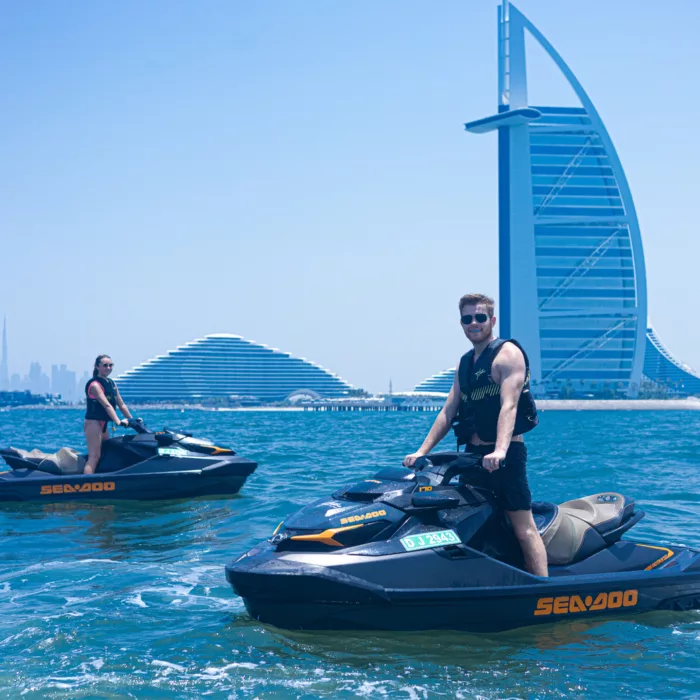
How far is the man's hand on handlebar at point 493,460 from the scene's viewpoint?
5.05 meters

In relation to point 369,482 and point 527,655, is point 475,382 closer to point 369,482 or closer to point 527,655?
point 369,482

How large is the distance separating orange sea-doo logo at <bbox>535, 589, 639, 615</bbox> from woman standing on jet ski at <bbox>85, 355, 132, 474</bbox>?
6714 mm

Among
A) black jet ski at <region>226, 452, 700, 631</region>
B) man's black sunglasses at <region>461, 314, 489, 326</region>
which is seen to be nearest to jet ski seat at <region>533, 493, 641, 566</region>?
black jet ski at <region>226, 452, 700, 631</region>

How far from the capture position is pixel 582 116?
5049 inches

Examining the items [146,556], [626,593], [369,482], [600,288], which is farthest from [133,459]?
[600,288]

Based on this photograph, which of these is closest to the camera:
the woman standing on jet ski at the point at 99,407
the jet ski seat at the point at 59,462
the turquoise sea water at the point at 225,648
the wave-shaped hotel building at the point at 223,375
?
→ the turquoise sea water at the point at 225,648

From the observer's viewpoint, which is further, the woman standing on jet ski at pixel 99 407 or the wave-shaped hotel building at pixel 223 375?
the wave-shaped hotel building at pixel 223 375

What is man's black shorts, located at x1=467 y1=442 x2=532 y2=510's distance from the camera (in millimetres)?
5277

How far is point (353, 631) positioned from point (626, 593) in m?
1.77

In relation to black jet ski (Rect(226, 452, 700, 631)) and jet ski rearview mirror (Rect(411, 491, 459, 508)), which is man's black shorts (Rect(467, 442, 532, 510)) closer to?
black jet ski (Rect(226, 452, 700, 631))

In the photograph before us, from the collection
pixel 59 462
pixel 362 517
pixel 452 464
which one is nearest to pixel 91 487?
pixel 59 462

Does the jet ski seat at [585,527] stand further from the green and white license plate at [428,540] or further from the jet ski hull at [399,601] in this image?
the green and white license plate at [428,540]

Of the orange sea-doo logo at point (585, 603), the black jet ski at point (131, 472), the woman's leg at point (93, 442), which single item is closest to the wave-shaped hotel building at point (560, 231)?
the black jet ski at point (131, 472)

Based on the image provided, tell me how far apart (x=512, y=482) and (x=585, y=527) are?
34.6 inches
